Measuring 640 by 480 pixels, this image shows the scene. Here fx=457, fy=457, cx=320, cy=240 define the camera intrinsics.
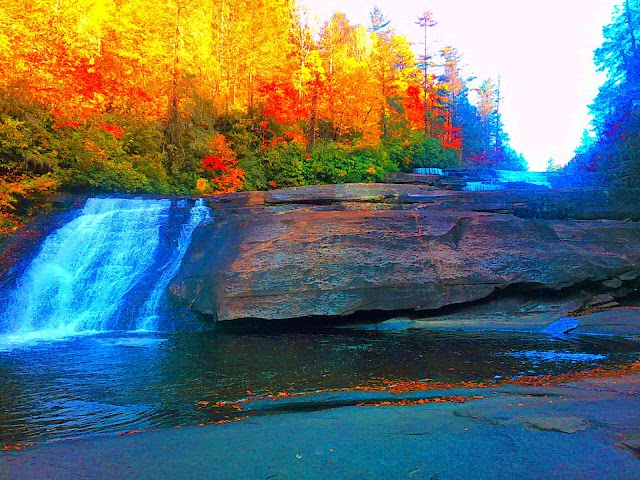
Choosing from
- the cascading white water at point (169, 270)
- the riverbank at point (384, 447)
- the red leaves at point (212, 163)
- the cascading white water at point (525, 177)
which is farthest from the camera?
the cascading white water at point (525, 177)

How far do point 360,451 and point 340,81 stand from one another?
27.9m

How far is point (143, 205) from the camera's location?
15812mm

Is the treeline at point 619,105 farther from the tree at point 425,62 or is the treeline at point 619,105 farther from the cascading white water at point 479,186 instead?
the tree at point 425,62

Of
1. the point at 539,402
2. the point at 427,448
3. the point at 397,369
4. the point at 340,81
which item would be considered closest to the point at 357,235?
the point at 397,369

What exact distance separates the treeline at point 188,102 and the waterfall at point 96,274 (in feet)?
8.32

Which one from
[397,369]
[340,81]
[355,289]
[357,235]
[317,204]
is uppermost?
[340,81]

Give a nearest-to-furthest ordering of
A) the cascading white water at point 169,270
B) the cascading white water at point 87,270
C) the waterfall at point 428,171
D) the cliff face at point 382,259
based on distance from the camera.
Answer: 1. the cliff face at point 382,259
2. the cascading white water at point 87,270
3. the cascading white water at point 169,270
4. the waterfall at point 428,171

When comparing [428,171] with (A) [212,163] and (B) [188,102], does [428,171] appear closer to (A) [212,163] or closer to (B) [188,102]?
(A) [212,163]

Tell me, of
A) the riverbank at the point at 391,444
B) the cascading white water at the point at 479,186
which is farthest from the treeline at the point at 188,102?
the riverbank at the point at 391,444

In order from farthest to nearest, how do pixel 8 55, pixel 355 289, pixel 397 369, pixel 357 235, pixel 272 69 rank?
1. pixel 272 69
2. pixel 8 55
3. pixel 357 235
4. pixel 355 289
5. pixel 397 369

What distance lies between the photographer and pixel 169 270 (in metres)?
13.1

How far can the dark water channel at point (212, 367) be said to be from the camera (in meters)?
5.40

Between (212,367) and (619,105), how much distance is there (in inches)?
1249

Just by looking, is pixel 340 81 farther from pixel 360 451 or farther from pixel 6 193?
pixel 360 451
